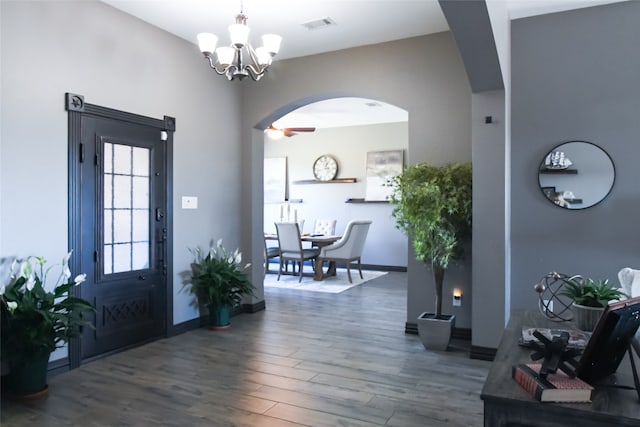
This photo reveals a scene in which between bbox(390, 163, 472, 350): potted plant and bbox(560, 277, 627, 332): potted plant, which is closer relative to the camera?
bbox(560, 277, 627, 332): potted plant

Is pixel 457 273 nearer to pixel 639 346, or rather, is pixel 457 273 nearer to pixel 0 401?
pixel 639 346

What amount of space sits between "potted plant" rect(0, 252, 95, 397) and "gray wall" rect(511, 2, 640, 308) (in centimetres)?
381

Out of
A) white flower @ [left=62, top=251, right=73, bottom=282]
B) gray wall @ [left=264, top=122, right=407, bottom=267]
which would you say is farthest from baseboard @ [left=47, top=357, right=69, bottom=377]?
gray wall @ [left=264, top=122, right=407, bottom=267]

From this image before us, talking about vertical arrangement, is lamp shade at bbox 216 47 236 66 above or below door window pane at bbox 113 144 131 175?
above

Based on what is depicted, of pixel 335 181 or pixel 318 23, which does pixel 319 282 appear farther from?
pixel 318 23

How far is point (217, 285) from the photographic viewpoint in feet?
14.9

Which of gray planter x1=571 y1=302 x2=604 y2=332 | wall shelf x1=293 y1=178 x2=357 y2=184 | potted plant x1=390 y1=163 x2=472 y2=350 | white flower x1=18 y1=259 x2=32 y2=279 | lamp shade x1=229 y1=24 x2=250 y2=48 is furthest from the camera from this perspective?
wall shelf x1=293 y1=178 x2=357 y2=184

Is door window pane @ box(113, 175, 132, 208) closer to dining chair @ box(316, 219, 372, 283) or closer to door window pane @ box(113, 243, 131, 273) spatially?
door window pane @ box(113, 243, 131, 273)

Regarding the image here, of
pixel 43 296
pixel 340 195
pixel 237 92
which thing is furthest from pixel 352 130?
pixel 43 296

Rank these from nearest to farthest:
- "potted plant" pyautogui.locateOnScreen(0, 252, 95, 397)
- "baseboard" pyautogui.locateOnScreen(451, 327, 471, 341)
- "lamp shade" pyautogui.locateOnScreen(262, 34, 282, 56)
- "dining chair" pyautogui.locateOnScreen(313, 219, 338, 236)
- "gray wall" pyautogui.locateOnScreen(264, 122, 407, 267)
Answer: "potted plant" pyautogui.locateOnScreen(0, 252, 95, 397) → "lamp shade" pyautogui.locateOnScreen(262, 34, 282, 56) → "baseboard" pyautogui.locateOnScreen(451, 327, 471, 341) → "gray wall" pyautogui.locateOnScreen(264, 122, 407, 267) → "dining chair" pyautogui.locateOnScreen(313, 219, 338, 236)

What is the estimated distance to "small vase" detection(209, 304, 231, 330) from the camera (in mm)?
4629

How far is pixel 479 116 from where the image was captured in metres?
3.70

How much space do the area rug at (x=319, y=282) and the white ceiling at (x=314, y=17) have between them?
3.62 m

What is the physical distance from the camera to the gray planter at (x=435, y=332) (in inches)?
152
